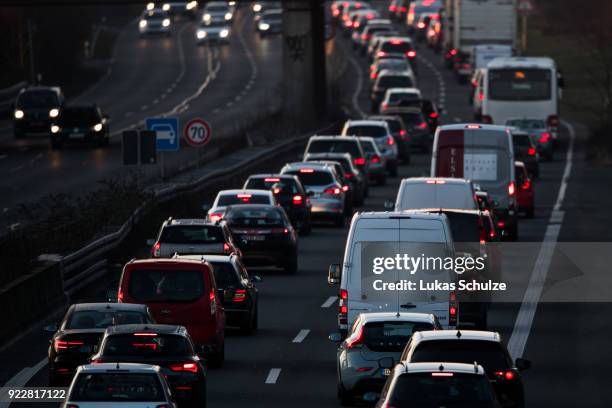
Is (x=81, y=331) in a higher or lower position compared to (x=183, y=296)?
higher

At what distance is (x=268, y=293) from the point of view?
116 feet

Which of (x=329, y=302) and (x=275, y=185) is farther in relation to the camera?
(x=275, y=185)

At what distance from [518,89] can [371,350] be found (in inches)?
1936

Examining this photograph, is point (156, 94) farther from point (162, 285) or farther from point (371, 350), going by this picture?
point (371, 350)

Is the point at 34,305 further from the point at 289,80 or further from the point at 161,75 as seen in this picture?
the point at 161,75

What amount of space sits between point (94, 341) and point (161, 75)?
3450 inches

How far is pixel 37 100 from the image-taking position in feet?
242

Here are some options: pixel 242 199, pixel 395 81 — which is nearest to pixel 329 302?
pixel 242 199

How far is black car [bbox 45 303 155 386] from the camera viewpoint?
75.2ft

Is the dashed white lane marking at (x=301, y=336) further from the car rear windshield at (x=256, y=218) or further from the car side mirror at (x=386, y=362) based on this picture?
the car rear windshield at (x=256, y=218)

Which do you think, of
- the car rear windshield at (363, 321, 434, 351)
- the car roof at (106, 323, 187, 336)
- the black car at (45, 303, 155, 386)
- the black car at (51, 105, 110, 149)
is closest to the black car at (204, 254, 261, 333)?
the black car at (45, 303, 155, 386)

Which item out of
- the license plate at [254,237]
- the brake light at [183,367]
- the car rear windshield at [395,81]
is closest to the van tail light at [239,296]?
the brake light at [183,367]

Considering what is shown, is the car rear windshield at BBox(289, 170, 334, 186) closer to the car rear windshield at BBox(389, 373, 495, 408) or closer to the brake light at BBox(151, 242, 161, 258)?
the brake light at BBox(151, 242, 161, 258)

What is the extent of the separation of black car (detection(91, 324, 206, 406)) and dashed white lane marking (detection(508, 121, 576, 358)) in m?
6.82
